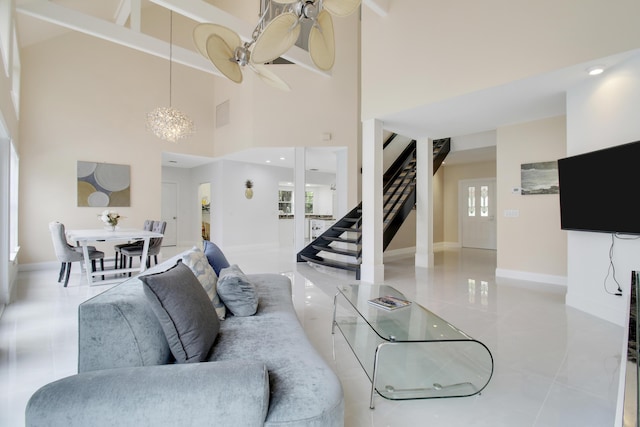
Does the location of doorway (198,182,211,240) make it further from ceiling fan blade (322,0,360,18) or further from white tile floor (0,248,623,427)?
ceiling fan blade (322,0,360,18)

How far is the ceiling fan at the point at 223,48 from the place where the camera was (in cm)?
272

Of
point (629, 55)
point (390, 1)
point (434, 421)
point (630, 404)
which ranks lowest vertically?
point (434, 421)

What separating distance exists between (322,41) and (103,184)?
6.00 m

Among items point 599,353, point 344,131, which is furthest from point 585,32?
point 344,131

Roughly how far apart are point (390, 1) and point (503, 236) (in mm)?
4103

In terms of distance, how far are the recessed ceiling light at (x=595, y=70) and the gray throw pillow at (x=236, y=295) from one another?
382 cm

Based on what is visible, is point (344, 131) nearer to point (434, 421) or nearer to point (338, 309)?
point (338, 309)

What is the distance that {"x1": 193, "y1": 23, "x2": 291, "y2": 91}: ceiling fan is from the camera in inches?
107

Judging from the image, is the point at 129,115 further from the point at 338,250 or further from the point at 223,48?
the point at 338,250

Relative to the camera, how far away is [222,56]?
2891 mm

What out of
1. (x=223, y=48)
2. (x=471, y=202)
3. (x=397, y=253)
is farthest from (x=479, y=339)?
(x=471, y=202)

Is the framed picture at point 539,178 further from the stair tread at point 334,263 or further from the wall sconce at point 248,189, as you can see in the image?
the wall sconce at point 248,189

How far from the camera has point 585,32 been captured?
2.87 metres

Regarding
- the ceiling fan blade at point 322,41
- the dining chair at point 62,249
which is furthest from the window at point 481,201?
the dining chair at point 62,249
